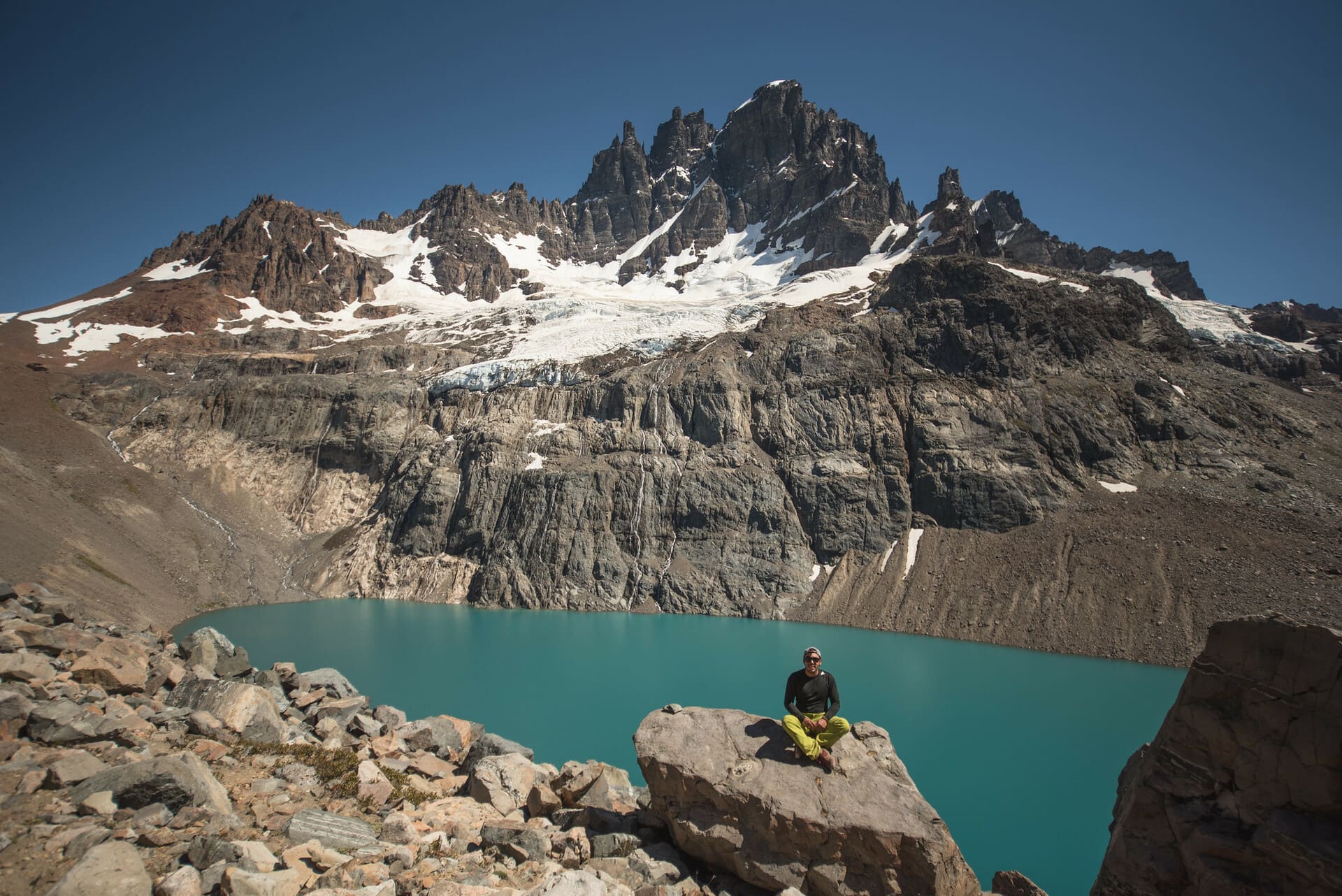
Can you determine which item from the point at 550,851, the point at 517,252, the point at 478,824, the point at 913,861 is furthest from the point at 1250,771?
the point at 517,252

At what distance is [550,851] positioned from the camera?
7.66m

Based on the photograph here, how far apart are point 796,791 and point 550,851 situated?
3.09 meters

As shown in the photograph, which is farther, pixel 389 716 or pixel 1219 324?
pixel 1219 324

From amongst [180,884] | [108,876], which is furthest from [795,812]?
[108,876]

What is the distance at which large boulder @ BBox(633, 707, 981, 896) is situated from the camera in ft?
21.4

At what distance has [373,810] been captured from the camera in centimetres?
834

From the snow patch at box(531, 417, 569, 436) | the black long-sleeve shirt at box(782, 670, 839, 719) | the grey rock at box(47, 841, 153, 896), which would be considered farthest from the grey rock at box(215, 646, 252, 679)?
the snow patch at box(531, 417, 569, 436)

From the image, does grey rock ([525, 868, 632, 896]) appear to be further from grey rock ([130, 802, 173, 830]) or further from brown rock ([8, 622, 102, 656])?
brown rock ([8, 622, 102, 656])

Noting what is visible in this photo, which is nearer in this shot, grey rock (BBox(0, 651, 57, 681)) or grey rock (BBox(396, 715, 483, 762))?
grey rock (BBox(0, 651, 57, 681))

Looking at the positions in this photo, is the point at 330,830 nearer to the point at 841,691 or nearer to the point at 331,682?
the point at 331,682

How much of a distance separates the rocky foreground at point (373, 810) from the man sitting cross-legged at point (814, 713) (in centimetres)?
25

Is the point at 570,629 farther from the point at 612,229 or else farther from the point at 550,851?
the point at 612,229

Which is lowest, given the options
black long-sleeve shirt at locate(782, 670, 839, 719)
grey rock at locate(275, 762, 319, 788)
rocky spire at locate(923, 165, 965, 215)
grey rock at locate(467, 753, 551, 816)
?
grey rock at locate(467, 753, 551, 816)

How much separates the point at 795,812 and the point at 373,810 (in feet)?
18.2
